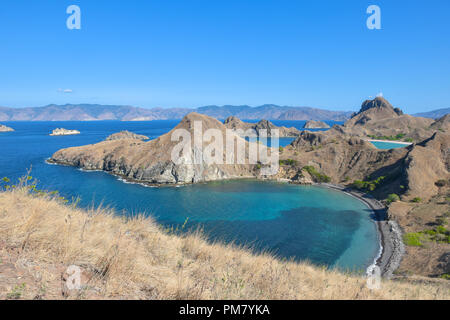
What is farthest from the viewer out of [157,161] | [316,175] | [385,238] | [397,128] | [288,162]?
[397,128]

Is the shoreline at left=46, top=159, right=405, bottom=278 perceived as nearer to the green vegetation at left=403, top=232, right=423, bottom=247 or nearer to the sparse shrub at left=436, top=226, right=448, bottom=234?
the green vegetation at left=403, top=232, right=423, bottom=247

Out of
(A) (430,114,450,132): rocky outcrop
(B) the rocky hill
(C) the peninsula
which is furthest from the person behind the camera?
(B) the rocky hill

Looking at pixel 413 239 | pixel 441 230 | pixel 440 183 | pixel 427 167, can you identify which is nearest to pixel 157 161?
pixel 413 239

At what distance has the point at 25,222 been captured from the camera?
16.7 feet

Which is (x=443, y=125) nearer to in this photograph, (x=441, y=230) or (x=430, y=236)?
(x=441, y=230)

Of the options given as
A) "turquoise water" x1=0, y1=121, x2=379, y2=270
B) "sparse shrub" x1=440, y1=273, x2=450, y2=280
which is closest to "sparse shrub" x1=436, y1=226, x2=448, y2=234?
"turquoise water" x1=0, y1=121, x2=379, y2=270

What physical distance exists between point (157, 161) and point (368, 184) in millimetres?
47012

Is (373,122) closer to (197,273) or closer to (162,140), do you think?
(162,140)

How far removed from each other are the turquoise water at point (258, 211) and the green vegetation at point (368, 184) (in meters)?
4.32

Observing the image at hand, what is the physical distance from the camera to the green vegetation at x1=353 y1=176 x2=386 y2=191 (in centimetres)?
4941

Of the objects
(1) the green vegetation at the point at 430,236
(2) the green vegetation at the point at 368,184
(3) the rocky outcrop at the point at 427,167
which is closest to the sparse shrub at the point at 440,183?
(3) the rocky outcrop at the point at 427,167

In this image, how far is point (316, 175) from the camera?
6106 centimetres

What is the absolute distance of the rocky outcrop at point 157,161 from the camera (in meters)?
58.7

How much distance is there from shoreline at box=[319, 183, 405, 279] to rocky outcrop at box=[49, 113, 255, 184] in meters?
31.2
